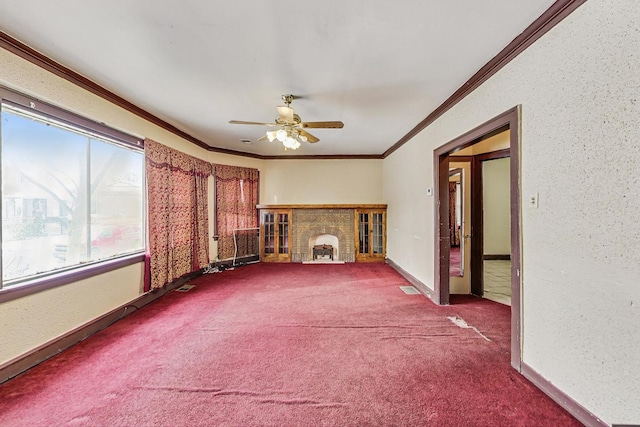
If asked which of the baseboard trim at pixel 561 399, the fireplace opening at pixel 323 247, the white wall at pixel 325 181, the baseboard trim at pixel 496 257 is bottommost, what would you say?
the baseboard trim at pixel 561 399

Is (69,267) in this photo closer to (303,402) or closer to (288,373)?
(288,373)

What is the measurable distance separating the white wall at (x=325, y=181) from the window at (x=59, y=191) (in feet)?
10.1

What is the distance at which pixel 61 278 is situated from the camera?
90.2 inches

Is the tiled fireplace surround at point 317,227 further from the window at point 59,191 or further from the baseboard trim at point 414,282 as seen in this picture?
Result: the window at point 59,191

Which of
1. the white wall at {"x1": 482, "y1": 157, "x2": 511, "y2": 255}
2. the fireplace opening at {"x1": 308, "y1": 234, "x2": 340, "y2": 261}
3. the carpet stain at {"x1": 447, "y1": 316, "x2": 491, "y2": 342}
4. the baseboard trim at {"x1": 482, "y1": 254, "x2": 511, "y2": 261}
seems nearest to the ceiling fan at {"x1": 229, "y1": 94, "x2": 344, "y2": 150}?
the carpet stain at {"x1": 447, "y1": 316, "x2": 491, "y2": 342}

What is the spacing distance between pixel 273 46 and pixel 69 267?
286 cm

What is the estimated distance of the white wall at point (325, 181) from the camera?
6.14 metres

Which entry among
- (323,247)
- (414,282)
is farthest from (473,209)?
(323,247)

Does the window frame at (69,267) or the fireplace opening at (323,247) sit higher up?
the window frame at (69,267)

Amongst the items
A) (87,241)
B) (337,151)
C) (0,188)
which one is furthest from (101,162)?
(337,151)

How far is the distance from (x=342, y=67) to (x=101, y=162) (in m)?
2.92

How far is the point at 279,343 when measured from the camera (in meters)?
2.36

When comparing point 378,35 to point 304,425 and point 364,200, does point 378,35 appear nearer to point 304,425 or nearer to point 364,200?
point 304,425

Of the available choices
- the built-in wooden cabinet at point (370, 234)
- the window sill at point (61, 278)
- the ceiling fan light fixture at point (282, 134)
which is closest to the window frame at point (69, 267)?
the window sill at point (61, 278)
